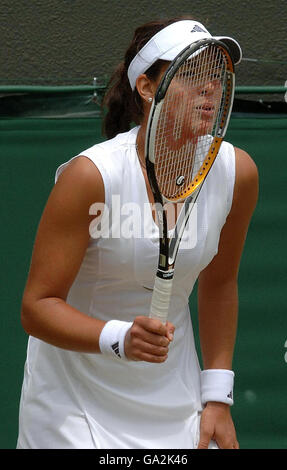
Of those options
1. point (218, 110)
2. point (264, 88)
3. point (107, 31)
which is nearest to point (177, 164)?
point (218, 110)

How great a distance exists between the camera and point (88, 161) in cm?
213

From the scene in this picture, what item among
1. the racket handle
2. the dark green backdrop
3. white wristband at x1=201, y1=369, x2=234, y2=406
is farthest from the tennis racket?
the dark green backdrop

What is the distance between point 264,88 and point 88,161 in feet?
4.70

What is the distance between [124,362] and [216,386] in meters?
0.28

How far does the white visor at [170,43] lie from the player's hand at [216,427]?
843 millimetres

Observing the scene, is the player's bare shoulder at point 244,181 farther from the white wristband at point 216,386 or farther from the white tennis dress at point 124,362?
the white wristband at point 216,386

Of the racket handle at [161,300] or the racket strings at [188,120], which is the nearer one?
the racket handle at [161,300]

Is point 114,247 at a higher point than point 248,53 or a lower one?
lower

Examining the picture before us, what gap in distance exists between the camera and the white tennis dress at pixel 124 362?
2.18 m

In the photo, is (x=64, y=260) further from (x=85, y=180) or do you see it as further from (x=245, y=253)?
(x=245, y=253)

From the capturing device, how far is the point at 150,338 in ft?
6.27

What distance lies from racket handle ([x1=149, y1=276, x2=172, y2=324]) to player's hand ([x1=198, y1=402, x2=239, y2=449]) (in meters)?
0.48

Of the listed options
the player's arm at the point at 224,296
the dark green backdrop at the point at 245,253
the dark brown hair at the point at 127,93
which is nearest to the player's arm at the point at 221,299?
the player's arm at the point at 224,296

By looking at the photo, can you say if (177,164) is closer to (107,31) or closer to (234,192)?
(234,192)
